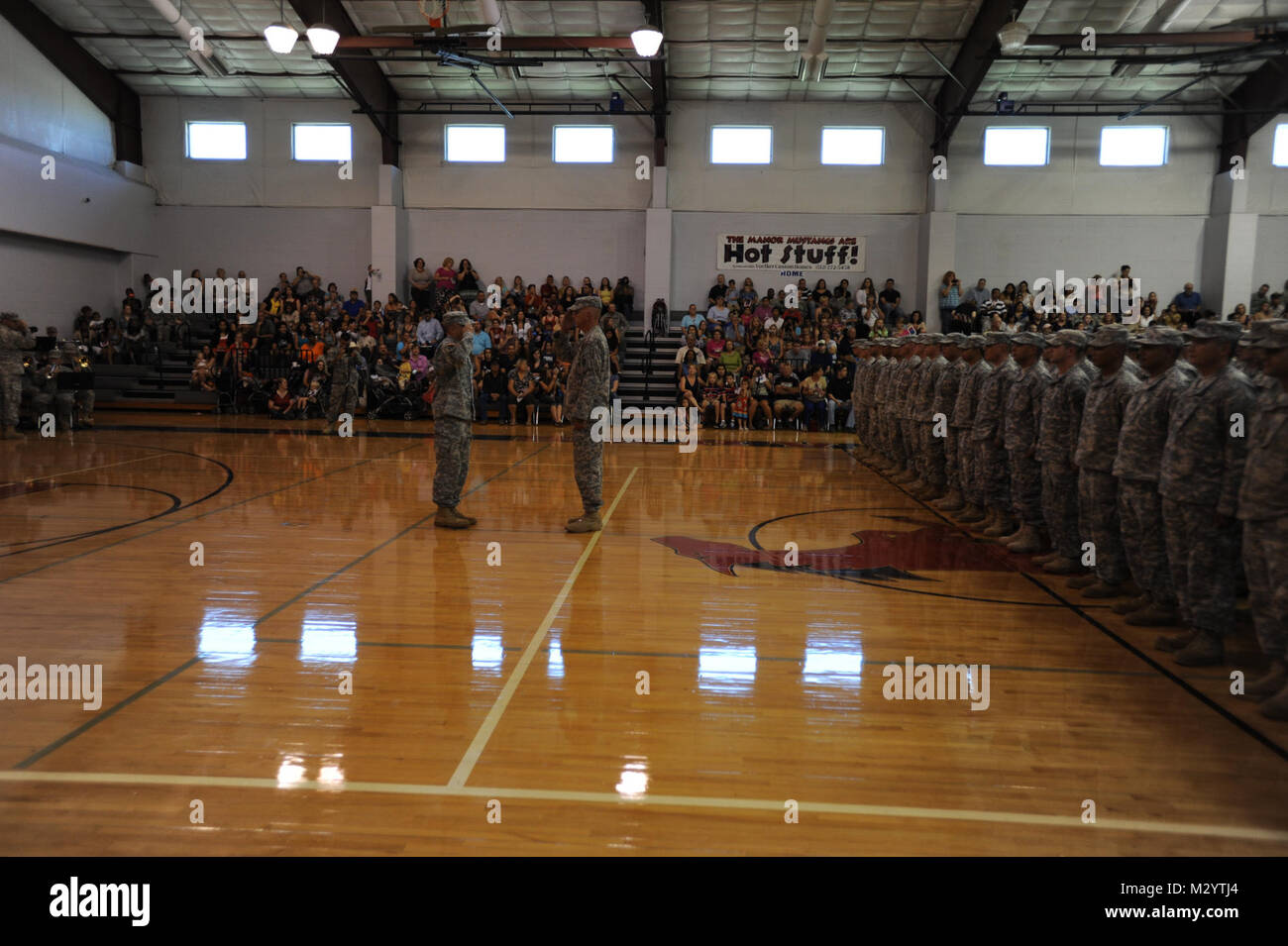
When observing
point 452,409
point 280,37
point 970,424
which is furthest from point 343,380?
point 970,424

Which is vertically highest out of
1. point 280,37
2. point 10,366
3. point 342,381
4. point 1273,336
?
point 280,37

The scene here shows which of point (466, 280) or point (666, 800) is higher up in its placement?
point (466, 280)

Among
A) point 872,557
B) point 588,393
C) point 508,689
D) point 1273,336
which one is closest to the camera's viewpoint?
point 1273,336

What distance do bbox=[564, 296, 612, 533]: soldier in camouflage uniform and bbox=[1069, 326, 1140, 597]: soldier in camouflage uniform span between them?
3.28 m

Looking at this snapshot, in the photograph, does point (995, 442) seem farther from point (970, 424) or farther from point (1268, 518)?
point (1268, 518)

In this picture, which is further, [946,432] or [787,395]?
[787,395]

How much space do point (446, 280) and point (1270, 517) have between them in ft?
58.1

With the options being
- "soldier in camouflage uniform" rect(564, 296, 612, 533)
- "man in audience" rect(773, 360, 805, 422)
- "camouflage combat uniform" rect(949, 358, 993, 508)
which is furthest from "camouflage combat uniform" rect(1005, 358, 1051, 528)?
"man in audience" rect(773, 360, 805, 422)

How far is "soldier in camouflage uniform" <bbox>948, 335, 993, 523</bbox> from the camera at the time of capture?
754cm

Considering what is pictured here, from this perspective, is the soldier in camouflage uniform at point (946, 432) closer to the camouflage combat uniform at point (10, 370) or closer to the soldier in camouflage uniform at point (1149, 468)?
the soldier in camouflage uniform at point (1149, 468)

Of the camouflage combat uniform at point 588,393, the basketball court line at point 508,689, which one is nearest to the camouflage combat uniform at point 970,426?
the camouflage combat uniform at point 588,393

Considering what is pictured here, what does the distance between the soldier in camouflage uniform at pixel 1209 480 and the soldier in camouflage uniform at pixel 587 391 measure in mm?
3834

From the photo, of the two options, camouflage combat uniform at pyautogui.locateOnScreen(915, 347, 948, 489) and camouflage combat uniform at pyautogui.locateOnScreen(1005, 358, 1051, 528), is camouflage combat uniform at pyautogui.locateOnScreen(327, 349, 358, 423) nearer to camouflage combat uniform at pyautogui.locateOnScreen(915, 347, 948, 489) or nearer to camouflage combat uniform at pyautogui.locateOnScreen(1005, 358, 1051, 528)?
camouflage combat uniform at pyautogui.locateOnScreen(915, 347, 948, 489)

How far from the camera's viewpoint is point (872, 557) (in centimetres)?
651
